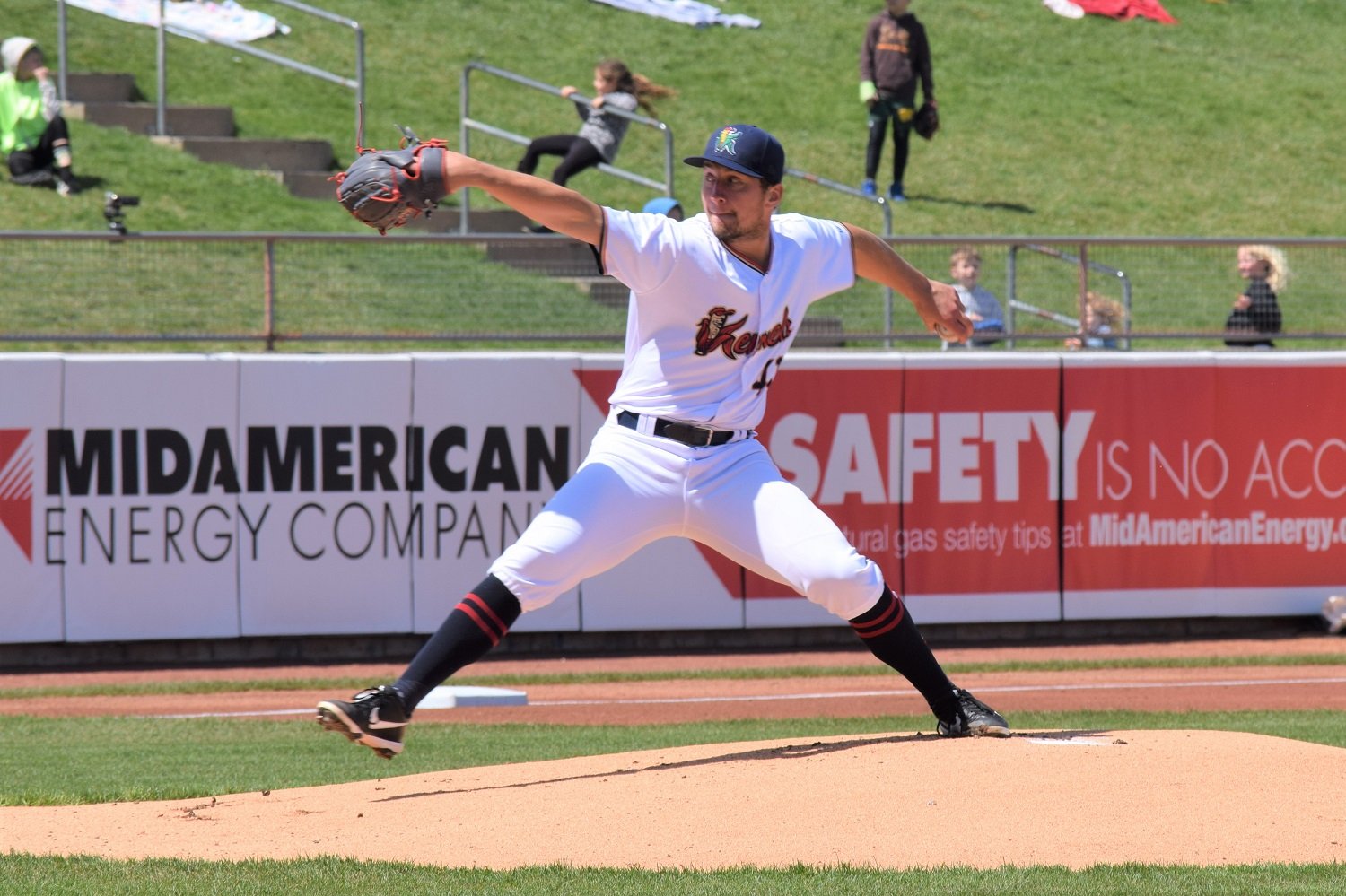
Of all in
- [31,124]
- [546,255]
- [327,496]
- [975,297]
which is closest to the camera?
[327,496]

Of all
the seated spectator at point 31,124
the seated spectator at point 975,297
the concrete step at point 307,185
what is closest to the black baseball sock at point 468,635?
the seated spectator at point 975,297

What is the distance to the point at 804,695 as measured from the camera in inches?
427

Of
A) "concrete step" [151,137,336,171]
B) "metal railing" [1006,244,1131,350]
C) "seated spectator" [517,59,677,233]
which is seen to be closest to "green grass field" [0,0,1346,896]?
"metal railing" [1006,244,1131,350]

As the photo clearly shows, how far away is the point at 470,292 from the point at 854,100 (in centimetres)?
1411

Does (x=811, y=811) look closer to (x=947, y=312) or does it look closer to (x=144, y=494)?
(x=947, y=312)

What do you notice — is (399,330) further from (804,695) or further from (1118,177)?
(1118,177)

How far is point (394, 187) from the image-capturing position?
17.5 feet

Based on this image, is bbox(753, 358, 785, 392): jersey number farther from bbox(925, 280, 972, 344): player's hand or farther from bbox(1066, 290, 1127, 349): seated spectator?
bbox(1066, 290, 1127, 349): seated spectator

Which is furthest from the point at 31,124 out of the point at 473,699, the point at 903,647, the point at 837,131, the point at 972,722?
the point at 972,722

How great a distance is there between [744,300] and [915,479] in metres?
7.21

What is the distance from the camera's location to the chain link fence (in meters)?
12.3

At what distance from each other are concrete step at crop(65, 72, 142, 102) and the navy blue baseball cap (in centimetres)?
1516

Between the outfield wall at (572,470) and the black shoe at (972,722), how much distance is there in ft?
19.9

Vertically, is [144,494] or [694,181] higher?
[694,181]
